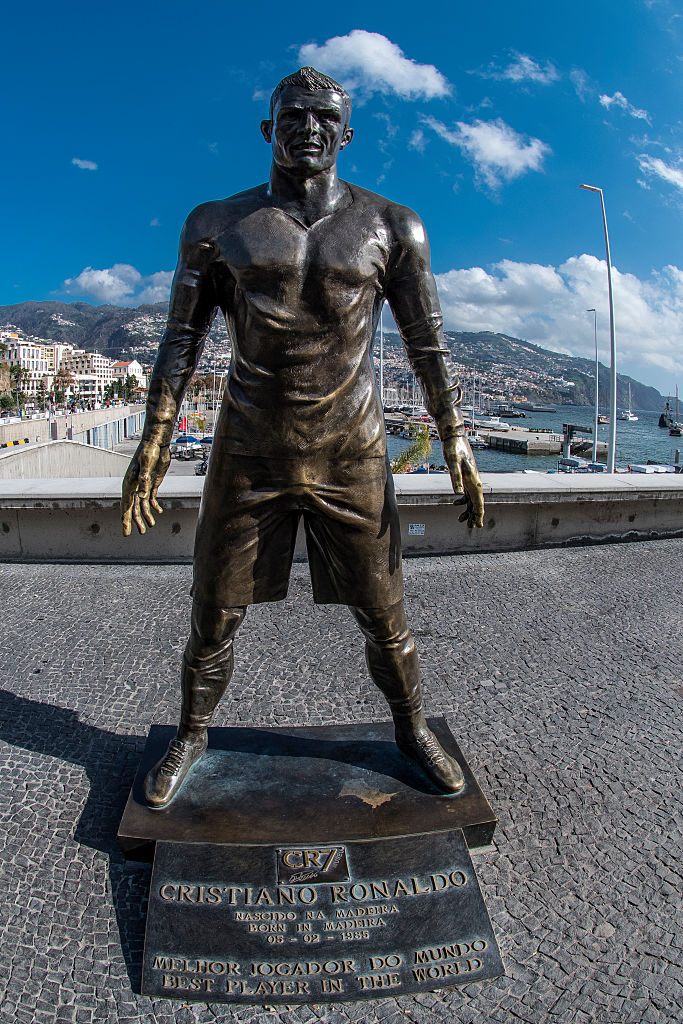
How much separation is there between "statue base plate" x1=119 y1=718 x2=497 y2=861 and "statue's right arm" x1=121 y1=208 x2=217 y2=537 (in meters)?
1.20

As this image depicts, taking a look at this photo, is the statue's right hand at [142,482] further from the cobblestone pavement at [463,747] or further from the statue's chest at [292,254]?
the cobblestone pavement at [463,747]

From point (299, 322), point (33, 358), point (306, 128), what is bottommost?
point (299, 322)

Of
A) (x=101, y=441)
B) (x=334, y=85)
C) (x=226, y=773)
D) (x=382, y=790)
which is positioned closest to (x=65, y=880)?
(x=226, y=773)

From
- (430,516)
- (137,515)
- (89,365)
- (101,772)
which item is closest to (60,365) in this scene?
(89,365)

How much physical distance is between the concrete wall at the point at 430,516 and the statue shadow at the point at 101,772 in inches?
96.6

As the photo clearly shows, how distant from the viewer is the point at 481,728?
3816 millimetres

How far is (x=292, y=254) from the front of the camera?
8.58 ft

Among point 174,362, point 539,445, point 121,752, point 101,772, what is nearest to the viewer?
point 174,362

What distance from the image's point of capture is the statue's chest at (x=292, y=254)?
8.57ft

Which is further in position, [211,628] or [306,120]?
[211,628]

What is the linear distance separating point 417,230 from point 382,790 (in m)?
2.43

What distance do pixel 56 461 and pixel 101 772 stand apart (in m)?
14.5

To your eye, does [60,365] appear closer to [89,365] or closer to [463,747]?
[89,365]

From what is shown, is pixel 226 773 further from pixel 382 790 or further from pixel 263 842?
pixel 382 790
